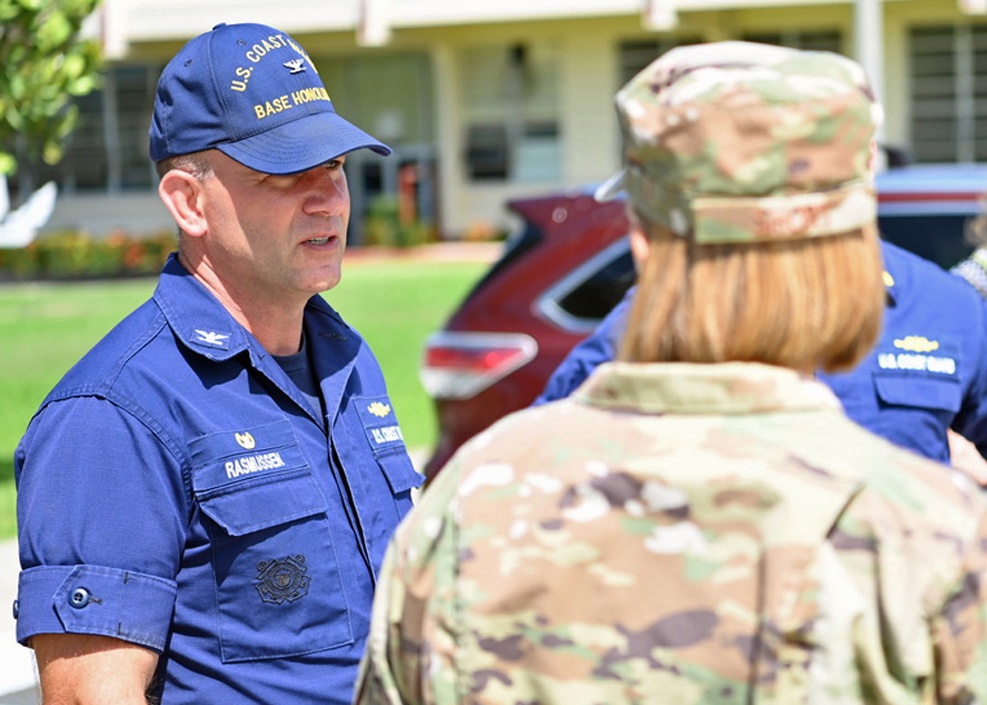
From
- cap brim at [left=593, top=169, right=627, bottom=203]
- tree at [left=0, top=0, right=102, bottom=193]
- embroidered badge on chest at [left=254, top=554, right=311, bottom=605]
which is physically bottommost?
embroidered badge on chest at [left=254, top=554, right=311, bottom=605]

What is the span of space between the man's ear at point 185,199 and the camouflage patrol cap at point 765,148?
1.21 meters

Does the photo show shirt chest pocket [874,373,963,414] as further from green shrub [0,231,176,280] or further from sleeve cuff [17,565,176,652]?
green shrub [0,231,176,280]

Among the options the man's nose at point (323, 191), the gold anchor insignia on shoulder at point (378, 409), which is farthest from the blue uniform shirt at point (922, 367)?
the man's nose at point (323, 191)

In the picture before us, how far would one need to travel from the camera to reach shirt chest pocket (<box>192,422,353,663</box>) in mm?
2213

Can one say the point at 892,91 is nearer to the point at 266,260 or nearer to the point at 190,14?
the point at 190,14

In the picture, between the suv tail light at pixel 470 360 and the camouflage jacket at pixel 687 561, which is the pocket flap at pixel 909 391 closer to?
the camouflage jacket at pixel 687 561

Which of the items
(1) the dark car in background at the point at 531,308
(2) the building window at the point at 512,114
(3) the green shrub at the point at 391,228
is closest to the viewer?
(1) the dark car in background at the point at 531,308

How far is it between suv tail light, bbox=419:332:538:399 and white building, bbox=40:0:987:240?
2449cm

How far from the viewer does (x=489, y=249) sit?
95.8 ft

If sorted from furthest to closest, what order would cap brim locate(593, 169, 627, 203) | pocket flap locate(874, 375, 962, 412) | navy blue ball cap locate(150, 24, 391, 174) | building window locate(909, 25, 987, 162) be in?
building window locate(909, 25, 987, 162), pocket flap locate(874, 375, 962, 412), navy blue ball cap locate(150, 24, 391, 174), cap brim locate(593, 169, 627, 203)

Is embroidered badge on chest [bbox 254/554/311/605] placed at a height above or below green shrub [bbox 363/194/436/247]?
above

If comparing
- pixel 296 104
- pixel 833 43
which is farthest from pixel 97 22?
pixel 296 104

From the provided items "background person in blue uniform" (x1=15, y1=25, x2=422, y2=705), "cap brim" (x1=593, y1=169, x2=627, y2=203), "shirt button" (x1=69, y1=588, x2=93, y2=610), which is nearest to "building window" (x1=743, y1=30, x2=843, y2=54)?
"background person in blue uniform" (x1=15, y1=25, x2=422, y2=705)

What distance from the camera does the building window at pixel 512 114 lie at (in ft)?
107
